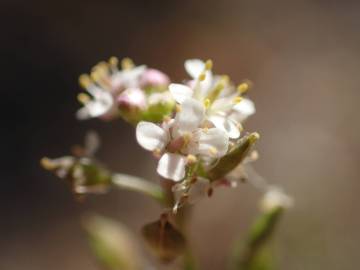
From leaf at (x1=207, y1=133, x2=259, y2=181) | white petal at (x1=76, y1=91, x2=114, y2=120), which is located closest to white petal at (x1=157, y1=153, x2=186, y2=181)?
leaf at (x1=207, y1=133, x2=259, y2=181)

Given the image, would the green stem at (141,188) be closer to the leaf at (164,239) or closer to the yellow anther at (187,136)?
the leaf at (164,239)

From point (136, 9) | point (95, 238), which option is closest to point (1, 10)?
point (136, 9)

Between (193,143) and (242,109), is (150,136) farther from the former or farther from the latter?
(242,109)

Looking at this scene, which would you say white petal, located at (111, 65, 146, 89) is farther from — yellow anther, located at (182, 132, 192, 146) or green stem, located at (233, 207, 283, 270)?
green stem, located at (233, 207, 283, 270)

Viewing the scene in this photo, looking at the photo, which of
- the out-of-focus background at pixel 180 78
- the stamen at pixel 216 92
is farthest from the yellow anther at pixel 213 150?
the out-of-focus background at pixel 180 78

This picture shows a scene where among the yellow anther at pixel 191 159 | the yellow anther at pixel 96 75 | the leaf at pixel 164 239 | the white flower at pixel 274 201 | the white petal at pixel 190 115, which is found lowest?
the leaf at pixel 164 239
